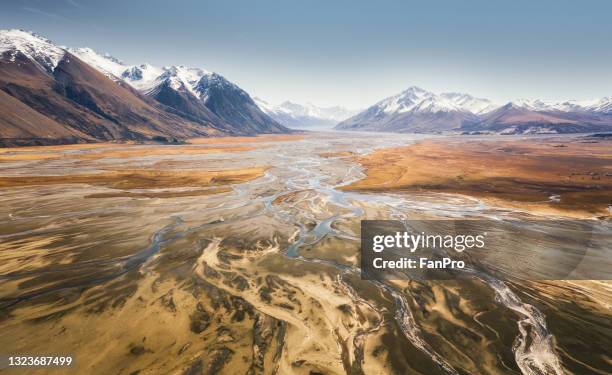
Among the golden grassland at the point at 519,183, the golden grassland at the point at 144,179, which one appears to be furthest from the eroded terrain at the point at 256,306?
the golden grassland at the point at 144,179

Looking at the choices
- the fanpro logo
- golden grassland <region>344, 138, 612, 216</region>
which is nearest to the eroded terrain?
the fanpro logo

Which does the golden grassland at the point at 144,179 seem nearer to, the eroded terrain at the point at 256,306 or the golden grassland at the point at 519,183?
the eroded terrain at the point at 256,306

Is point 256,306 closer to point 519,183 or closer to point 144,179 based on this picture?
point 144,179

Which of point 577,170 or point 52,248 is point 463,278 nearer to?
point 52,248

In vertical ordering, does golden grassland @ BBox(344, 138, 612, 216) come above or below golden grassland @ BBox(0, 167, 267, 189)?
below

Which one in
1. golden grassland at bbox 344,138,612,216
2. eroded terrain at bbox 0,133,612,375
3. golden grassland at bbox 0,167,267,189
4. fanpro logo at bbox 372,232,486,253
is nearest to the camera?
eroded terrain at bbox 0,133,612,375

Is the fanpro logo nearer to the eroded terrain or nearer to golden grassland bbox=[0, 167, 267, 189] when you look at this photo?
→ the eroded terrain
